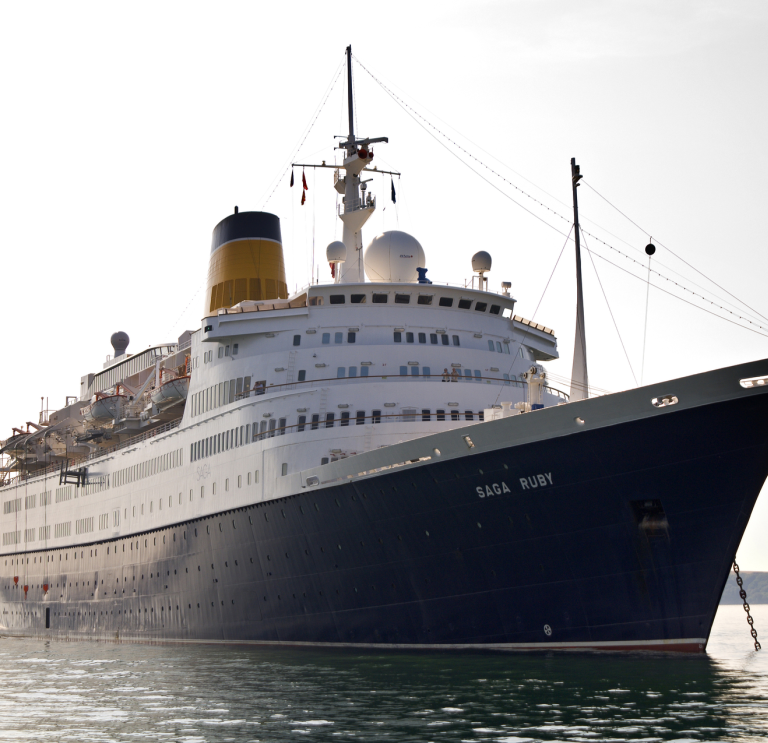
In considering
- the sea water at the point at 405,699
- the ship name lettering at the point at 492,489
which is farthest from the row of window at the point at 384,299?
the sea water at the point at 405,699

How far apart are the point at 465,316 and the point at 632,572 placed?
12351mm

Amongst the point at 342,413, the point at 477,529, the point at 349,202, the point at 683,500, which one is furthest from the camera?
the point at 349,202

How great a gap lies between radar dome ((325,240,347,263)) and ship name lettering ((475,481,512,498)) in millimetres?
14478

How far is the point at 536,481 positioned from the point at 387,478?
4002mm

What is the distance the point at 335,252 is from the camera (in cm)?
3356

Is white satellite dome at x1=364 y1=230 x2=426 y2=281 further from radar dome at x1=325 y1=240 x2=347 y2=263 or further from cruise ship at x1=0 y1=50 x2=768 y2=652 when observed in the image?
radar dome at x1=325 y1=240 x2=347 y2=263

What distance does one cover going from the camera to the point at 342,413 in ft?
87.8

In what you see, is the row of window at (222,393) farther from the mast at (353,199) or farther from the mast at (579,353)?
the mast at (579,353)

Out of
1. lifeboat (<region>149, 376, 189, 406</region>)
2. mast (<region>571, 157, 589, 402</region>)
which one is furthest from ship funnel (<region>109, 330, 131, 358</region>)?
mast (<region>571, 157, 589, 402</region>)

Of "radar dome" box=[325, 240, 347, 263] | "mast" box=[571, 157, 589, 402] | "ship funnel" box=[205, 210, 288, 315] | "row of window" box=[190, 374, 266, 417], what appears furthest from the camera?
"ship funnel" box=[205, 210, 288, 315]

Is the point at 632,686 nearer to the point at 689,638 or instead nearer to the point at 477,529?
the point at 689,638

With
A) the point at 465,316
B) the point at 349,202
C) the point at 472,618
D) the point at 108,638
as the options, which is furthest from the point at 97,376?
the point at 472,618

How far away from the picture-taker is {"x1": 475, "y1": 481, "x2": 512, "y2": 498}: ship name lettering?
2088cm

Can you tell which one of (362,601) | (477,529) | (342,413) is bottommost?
(362,601)
